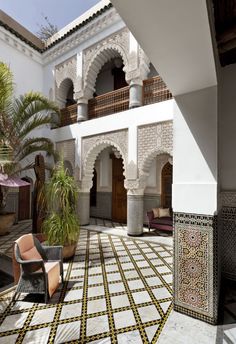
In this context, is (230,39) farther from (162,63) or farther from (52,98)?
(52,98)

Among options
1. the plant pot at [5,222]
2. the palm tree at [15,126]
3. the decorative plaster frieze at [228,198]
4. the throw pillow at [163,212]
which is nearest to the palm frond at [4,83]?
the palm tree at [15,126]

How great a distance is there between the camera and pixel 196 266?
7.84 ft

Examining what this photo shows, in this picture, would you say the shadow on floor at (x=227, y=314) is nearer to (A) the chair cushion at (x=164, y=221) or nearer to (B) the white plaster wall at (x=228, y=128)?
(B) the white plaster wall at (x=228, y=128)

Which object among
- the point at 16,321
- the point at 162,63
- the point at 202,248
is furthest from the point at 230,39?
the point at 16,321

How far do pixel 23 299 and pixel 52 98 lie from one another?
7279mm

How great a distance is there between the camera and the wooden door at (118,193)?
790 cm

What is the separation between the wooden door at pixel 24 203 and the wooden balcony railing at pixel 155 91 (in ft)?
18.0

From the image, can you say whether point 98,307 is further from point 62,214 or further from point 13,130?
point 13,130

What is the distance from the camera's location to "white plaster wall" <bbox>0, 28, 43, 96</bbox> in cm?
740

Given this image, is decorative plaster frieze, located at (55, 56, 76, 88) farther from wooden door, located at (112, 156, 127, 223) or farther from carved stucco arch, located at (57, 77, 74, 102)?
wooden door, located at (112, 156, 127, 223)

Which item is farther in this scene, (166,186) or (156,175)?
(156,175)

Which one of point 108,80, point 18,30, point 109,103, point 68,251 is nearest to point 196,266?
point 68,251

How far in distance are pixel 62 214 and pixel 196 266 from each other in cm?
253

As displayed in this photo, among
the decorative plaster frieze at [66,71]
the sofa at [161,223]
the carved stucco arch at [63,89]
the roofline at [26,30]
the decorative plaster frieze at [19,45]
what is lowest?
the sofa at [161,223]
